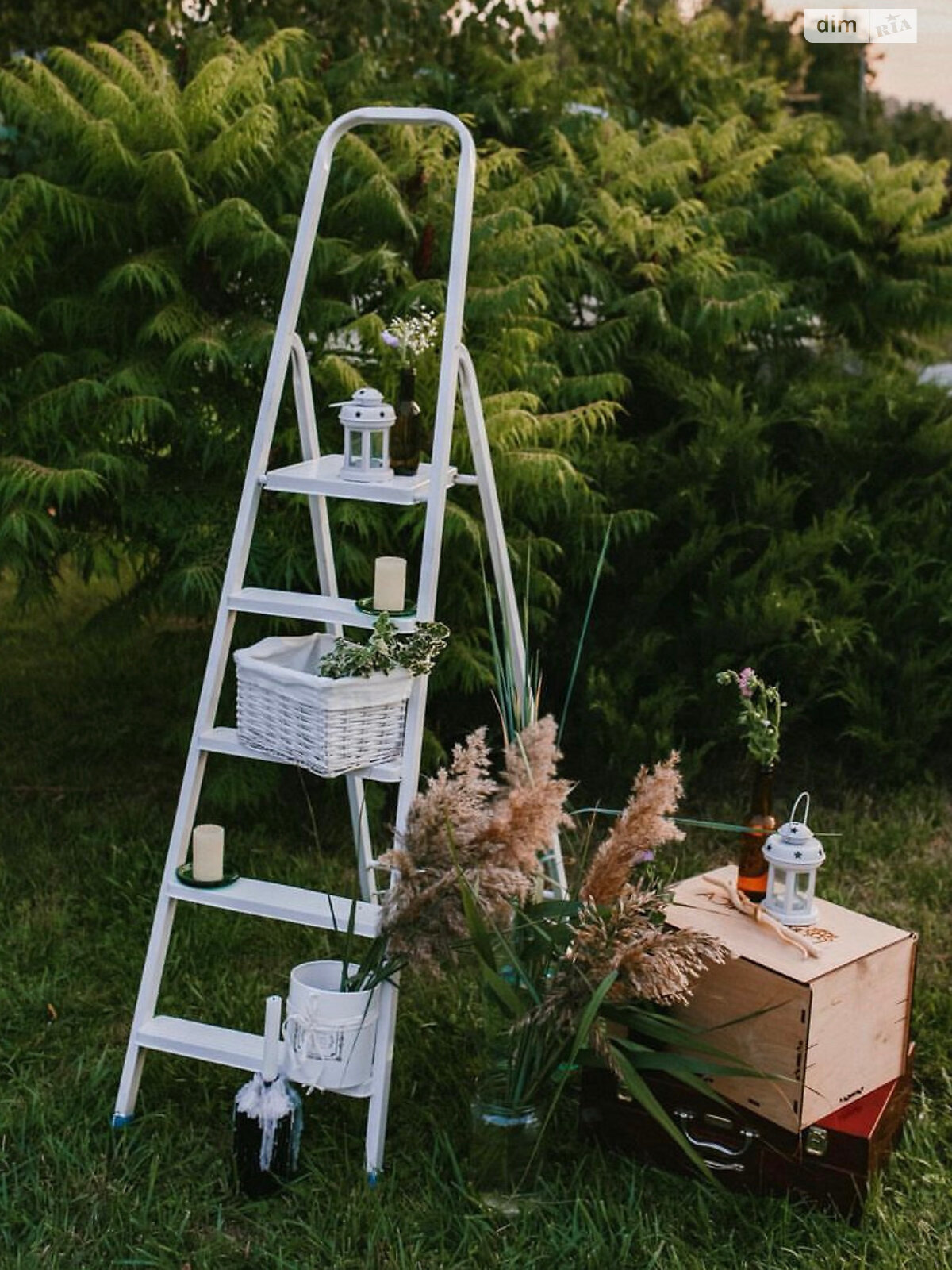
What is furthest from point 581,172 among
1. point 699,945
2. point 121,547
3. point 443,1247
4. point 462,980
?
point 443,1247

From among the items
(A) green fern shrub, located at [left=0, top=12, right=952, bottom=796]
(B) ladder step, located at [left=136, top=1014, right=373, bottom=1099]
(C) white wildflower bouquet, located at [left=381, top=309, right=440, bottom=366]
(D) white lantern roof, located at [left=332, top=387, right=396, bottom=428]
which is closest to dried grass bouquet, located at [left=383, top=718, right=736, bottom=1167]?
(B) ladder step, located at [left=136, top=1014, right=373, bottom=1099]

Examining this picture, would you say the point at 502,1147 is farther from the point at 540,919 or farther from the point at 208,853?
A: the point at 208,853

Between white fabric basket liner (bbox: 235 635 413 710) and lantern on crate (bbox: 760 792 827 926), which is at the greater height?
white fabric basket liner (bbox: 235 635 413 710)

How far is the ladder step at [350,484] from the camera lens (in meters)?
2.84

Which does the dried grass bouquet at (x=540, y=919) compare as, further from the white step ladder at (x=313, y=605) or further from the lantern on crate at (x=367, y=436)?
the lantern on crate at (x=367, y=436)

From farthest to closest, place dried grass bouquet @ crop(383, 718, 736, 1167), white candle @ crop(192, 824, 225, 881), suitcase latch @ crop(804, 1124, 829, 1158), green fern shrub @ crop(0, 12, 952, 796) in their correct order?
green fern shrub @ crop(0, 12, 952, 796), white candle @ crop(192, 824, 225, 881), suitcase latch @ crop(804, 1124, 829, 1158), dried grass bouquet @ crop(383, 718, 736, 1167)

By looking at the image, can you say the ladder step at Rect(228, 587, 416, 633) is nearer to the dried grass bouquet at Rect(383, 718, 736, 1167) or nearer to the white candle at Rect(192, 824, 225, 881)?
the dried grass bouquet at Rect(383, 718, 736, 1167)

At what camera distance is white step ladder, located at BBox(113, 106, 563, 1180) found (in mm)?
2840

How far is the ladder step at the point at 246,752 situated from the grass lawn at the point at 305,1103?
740mm

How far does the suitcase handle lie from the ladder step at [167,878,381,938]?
2.33ft

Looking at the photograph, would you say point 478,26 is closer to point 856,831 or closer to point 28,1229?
point 856,831

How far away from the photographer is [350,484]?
2.85 meters

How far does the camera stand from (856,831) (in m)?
4.56

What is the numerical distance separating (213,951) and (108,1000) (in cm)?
30
